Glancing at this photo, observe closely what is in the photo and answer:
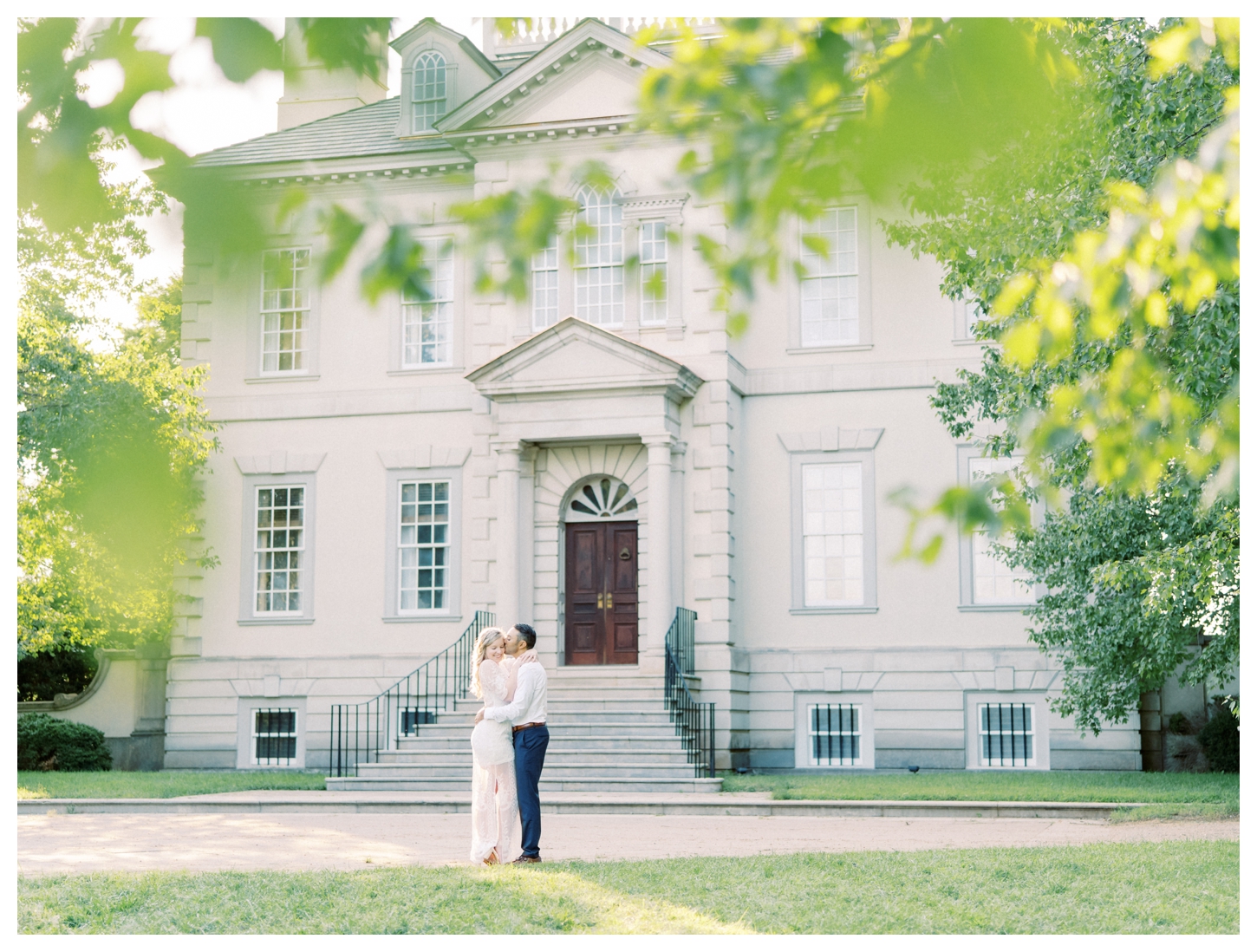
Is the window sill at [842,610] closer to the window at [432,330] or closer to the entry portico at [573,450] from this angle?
the entry portico at [573,450]

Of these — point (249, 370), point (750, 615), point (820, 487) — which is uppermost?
point (249, 370)

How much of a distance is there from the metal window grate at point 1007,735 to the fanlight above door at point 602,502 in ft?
18.9

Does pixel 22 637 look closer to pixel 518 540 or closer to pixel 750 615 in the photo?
pixel 518 540

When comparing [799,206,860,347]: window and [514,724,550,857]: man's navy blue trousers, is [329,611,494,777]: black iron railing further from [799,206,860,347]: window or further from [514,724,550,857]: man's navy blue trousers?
[514,724,550,857]: man's navy blue trousers

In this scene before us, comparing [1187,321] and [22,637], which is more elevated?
[1187,321]

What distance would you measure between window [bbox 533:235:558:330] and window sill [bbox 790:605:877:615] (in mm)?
5447

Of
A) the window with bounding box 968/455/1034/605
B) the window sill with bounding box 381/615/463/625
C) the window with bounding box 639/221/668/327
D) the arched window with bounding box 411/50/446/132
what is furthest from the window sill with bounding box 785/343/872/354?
the arched window with bounding box 411/50/446/132

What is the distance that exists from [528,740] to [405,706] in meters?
11.1

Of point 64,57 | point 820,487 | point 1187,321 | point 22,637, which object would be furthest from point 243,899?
point 22,637

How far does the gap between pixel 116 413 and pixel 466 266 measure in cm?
550

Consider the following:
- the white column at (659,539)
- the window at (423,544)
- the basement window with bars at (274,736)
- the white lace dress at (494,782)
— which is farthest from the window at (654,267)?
the white lace dress at (494,782)

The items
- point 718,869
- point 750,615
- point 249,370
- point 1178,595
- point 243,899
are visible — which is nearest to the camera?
point 243,899

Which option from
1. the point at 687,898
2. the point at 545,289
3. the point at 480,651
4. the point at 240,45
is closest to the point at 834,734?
the point at 545,289

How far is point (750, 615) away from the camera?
20.2 metres
